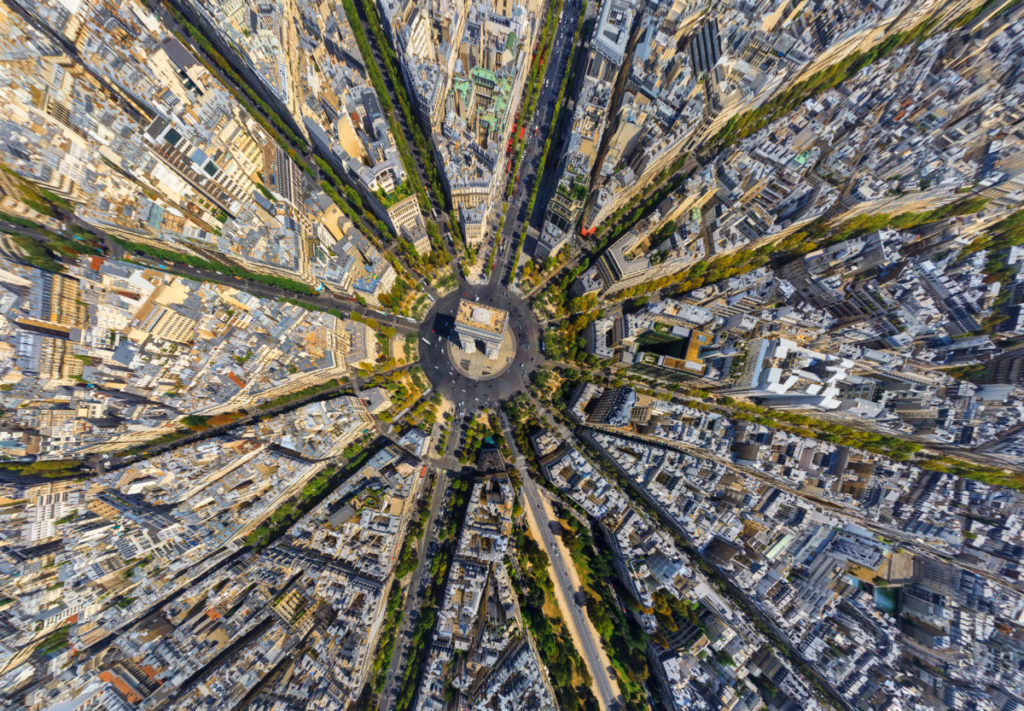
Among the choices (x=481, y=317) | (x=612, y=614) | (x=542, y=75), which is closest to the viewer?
(x=481, y=317)

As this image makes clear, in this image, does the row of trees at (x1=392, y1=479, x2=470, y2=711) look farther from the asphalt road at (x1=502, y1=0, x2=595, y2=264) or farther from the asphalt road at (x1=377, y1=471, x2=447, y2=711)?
the asphalt road at (x1=502, y1=0, x2=595, y2=264)

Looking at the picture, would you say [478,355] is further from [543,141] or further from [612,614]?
[612,614]

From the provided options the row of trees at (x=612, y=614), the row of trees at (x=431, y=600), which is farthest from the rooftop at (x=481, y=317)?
the row of trees at (x=612, y=614)

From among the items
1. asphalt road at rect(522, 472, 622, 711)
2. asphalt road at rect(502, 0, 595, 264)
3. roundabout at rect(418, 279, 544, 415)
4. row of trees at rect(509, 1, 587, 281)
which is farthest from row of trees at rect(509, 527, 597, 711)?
asphalt road at rect(502, 0, 595, 264)

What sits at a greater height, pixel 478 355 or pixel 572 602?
pixel 478 355

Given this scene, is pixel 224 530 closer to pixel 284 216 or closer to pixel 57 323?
pixel 57 323

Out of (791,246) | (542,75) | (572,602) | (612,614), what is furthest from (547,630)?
(542,75)
